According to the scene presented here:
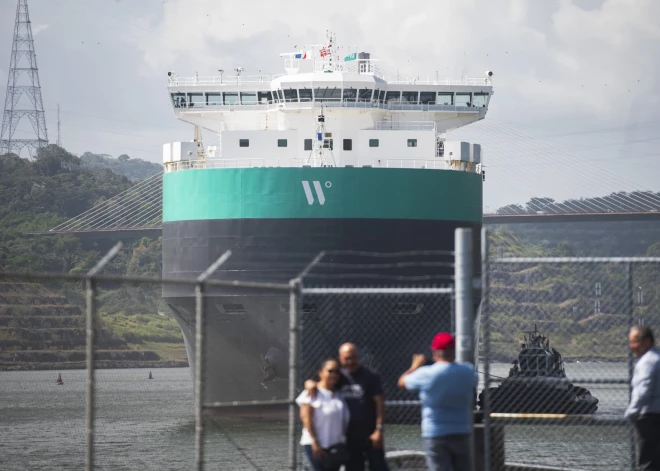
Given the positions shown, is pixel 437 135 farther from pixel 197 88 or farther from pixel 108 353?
pixel 108 353

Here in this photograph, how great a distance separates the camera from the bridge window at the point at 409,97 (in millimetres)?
32281

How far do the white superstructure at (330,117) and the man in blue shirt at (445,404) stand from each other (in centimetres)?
1852

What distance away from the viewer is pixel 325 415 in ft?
36.5

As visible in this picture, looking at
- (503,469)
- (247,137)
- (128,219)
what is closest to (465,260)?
(503,469)

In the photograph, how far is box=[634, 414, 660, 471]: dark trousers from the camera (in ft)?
38.1

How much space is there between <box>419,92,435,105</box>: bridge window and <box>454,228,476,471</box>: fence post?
66.3 ft

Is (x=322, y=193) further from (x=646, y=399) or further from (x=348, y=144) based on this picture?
(x=646, y=399)

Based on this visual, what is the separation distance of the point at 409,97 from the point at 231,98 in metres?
4.67

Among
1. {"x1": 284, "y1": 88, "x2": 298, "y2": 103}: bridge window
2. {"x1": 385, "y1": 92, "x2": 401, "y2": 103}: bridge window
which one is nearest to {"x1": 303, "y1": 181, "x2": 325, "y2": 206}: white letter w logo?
{"x1": 284, "y1": 88, "x2": 298, "y2": 103}: bridge window

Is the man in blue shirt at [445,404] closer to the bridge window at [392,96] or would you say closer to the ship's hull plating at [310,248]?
the ship's hull plating at [310,248]

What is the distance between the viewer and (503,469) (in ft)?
47.4

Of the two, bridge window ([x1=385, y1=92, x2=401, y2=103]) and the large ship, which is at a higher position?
bridge window ([x1=385, y1=92, x2=401, y2=103])

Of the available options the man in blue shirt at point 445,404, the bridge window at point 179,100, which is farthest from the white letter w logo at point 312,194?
the man in blue shirt at point 445,404

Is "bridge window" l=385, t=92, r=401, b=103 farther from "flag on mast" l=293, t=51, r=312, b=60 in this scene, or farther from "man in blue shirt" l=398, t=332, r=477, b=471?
"man in blue shirt" l=398, t=332, r=477, b=471
